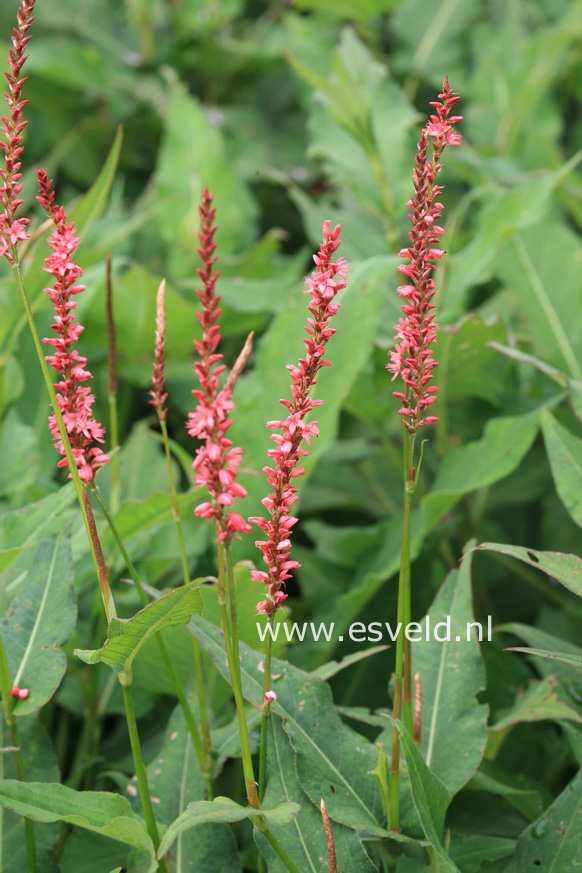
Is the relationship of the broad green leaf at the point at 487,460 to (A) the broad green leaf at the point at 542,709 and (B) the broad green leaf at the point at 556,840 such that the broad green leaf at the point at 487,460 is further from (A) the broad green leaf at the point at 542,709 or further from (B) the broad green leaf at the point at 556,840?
(B) the broad green leaf at the point at 556,840

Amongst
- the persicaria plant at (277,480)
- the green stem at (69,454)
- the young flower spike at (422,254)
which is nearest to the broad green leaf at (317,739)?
the persicaria plant at (277,480)

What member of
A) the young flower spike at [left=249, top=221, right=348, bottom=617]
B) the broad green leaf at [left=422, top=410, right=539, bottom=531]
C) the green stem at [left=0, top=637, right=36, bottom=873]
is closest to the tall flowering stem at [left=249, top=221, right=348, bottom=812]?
the young flower spike at [left=249, top=221, right=348, bottom=617]

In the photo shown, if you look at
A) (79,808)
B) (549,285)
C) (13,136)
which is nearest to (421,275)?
(13,136)

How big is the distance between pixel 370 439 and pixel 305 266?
598 millimetres

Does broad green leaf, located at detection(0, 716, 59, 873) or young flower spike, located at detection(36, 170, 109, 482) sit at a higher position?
young flower spike, located at detection(36, 170, 109, 482)

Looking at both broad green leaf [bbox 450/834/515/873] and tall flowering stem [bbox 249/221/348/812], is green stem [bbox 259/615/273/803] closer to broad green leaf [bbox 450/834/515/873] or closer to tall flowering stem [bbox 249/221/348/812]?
tall flowering stem [bbox 249/221/348/812]

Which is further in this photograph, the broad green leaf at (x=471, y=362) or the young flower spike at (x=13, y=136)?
the broad green leaf at (x=471, y=362)

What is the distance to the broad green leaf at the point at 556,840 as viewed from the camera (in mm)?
1022

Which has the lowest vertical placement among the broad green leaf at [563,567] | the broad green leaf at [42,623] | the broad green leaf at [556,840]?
the broad green leaf at [556,840]

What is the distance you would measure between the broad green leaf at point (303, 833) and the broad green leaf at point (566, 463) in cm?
52

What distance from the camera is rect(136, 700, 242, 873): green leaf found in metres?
1.06

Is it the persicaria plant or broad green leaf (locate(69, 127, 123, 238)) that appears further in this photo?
broad green leaf (locate(69, 127, 123, 238))

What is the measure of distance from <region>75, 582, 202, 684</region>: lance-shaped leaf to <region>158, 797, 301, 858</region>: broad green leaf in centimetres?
16

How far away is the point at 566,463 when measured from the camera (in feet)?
4.17
